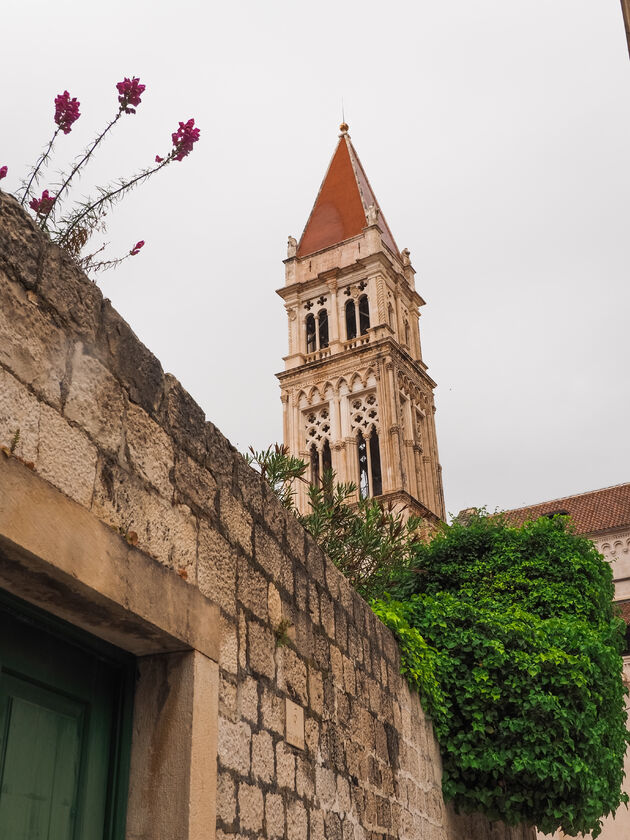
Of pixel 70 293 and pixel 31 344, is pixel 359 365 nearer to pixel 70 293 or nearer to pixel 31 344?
pixel 70 293

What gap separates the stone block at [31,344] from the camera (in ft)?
7.86

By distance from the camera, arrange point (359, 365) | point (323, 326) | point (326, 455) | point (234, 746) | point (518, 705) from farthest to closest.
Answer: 1. point (323, 326)
2. point (359, 365)
3. point (326, 455)
4. point (518, 705)
5. point (234, 746)

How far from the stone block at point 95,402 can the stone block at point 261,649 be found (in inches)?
44.7

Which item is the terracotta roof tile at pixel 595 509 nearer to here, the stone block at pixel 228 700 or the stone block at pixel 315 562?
the stone block at pixel 315 562

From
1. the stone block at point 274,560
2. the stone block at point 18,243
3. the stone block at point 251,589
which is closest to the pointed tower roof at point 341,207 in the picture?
the stone block at point 274,560

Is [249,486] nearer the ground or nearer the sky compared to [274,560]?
nearer the sky

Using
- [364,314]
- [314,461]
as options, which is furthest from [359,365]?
[314,461]

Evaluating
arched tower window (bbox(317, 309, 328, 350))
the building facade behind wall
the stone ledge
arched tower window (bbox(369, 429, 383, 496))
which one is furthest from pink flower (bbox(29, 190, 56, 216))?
arched tower window (bbox(317, 309, 328, 350))

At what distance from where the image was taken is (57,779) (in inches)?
104

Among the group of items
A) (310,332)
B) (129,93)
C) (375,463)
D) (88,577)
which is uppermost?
(310,332)

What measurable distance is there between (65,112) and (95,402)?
198 centimetres

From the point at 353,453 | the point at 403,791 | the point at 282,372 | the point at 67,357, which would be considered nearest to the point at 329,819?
the point at 403,791

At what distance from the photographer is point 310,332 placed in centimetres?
3984

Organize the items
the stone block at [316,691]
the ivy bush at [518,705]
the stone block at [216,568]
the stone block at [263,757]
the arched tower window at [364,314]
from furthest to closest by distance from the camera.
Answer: the arched tower window at [364,314], the ivy bush at [518,705], the stone block at [316,691], the stone block at [263,757], the stone block at [216,568]
